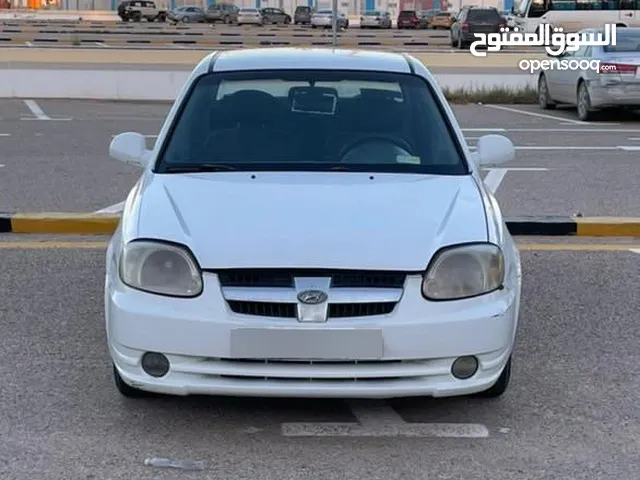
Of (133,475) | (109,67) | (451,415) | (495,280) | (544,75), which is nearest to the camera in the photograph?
(133,475)

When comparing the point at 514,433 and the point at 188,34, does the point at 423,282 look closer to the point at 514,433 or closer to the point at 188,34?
the point at 514,433

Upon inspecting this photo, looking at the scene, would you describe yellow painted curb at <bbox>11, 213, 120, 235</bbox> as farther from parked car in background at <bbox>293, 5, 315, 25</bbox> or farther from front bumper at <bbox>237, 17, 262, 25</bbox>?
parked car in background at <bbox>293, 5, 315, 25</bbox>

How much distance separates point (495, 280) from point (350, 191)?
83 cm

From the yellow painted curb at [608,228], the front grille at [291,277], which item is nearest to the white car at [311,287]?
the front grille at [291,277]

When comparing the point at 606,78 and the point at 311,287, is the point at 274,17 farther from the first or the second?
the point at 311,287

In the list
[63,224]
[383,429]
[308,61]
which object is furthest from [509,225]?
[383,429]

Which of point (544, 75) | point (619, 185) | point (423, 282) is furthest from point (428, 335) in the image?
point (544, 75)

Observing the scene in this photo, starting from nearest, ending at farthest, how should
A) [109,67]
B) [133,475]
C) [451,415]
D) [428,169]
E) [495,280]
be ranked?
[133,475]
[495,280]
[451,415]
[428,169]
[109,67]

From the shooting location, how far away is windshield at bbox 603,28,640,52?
1791 cm

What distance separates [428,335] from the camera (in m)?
4.18

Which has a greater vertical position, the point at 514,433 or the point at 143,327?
the point at 143,327

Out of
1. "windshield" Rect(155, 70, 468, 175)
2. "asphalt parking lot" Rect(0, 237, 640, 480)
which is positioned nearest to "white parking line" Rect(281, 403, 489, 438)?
"asphalt parking lot" Rect(0, 237, 640, 480)

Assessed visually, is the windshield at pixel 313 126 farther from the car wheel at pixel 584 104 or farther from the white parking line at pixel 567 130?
the car wheel at pixel 584 104

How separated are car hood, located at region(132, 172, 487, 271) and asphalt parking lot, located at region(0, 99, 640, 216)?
179 inches
